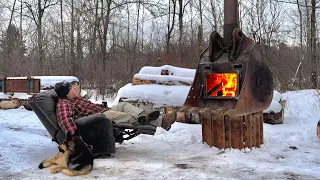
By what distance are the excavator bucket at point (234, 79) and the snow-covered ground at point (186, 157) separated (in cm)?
69

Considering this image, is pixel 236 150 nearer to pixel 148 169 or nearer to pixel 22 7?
pixel 148 169

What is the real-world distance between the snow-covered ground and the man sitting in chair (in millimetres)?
508

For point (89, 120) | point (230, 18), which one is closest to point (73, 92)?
point (89, 120)

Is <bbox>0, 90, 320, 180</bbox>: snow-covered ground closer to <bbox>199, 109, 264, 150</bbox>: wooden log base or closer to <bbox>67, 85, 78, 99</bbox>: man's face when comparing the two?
<bbox>199, 109, 264, 150</bbox>: wooden log base

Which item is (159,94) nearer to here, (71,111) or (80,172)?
(71,111)

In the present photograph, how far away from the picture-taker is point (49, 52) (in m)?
26.8

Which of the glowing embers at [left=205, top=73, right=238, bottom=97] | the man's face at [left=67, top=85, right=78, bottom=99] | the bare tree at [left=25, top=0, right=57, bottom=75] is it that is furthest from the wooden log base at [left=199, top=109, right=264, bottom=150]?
the bare tree at [left=25, top=0, right=57, bottom=75]

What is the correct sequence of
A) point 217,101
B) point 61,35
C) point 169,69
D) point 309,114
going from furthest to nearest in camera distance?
point 61,35 → point 169,69 → point 309,114 → point 217,101

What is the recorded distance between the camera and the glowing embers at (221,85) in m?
5.75

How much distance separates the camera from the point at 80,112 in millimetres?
5238

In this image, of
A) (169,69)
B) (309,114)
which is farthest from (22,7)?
(309,114)

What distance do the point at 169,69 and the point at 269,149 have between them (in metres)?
4.29

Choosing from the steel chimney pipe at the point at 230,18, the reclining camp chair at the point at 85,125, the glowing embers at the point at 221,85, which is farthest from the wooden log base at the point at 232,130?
the reclining camp chair at the point at 85,125

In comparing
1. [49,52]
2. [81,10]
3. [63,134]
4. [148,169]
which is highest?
[81,10]
